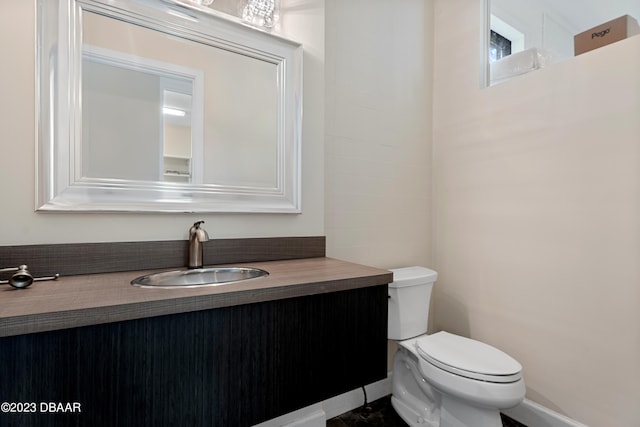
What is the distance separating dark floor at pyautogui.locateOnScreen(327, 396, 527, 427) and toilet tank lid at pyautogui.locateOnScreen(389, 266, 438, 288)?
680mm

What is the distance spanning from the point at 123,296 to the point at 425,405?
1.43 metres

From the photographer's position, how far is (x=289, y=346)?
833 millimetres

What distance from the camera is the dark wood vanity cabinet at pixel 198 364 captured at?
0.60 m

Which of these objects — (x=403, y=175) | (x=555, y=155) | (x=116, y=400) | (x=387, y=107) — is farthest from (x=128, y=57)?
(x=555, y=155)

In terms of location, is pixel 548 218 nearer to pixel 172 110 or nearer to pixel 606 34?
pixel 606 34

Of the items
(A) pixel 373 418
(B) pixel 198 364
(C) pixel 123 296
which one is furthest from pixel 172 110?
(A) pixel 373 418

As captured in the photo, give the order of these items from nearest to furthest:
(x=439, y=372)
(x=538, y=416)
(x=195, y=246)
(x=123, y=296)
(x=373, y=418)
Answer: (x=123, y=296) < (x=195, y=246) < (x=439, y=372) < (x=538, y=416) < (x=373, y=418)

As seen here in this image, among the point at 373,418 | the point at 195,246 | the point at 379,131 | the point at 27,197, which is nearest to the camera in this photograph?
the point at 27,197

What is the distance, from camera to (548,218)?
1466 millimetres

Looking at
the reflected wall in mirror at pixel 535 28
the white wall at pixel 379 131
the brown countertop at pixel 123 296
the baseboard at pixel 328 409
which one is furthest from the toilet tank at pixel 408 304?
the reflected wall in mirror at pixel 535 28

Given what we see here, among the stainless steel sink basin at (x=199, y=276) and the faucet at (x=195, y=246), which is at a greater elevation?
the faucet at (x=195, y=246)

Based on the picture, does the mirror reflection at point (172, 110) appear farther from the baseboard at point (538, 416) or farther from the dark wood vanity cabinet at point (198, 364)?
the baseboard at point (538, 416)

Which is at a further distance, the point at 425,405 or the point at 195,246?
the point at 425,405

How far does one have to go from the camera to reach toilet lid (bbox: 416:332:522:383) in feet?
3.82
